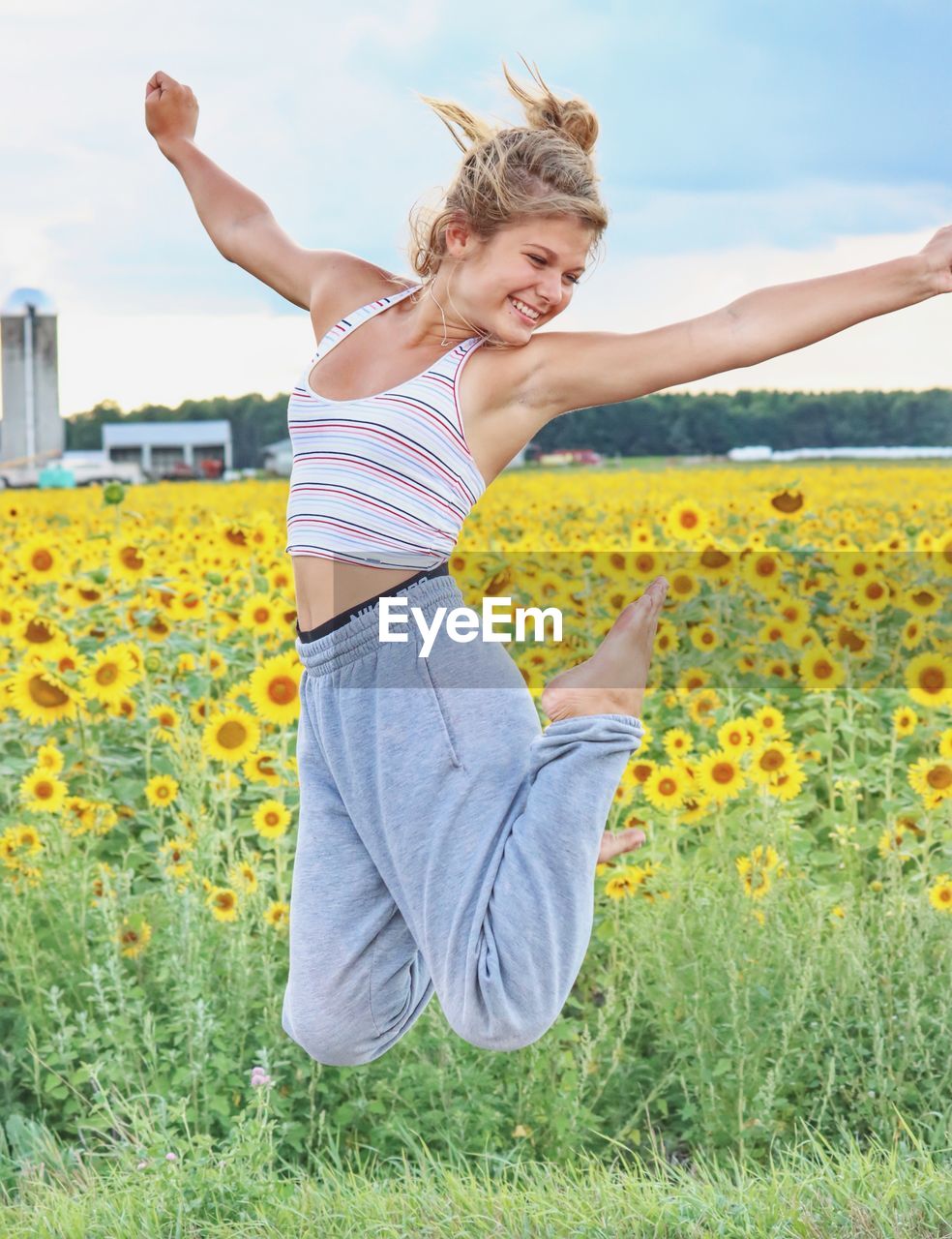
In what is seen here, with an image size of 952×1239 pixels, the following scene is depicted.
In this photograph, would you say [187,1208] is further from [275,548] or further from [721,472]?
[721,472]

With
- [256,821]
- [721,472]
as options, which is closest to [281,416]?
[721,472]

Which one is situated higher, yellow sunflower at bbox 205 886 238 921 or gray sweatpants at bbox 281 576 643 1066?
gray sweatpants at bbox 281 576 643 1066

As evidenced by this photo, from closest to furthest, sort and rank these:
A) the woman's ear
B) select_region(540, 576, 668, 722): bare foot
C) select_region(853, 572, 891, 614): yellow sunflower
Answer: select_region(540, 576, 668, 722): bare foot
the woman's ear
select_region(853, 572, 891, 614): yellow sunflower

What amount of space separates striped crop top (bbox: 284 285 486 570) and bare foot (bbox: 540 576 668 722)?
297 mm

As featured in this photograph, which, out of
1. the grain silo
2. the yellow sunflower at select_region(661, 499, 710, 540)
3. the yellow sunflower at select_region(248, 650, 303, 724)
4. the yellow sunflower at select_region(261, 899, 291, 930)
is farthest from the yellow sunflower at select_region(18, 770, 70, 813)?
the grain silo

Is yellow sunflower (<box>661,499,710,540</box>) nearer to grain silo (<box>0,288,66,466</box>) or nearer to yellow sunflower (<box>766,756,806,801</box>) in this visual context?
yellow sunflower (<box>766,756,806,801</box>)

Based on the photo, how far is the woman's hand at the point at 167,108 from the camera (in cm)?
295

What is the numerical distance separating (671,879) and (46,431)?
22.4 metres

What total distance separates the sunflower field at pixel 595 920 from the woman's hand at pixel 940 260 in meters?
1.25

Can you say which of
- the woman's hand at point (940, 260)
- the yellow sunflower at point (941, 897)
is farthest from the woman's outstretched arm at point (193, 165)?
the yellow sunflower at point (941, 897)

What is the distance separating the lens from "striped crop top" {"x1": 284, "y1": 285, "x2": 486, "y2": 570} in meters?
2.29

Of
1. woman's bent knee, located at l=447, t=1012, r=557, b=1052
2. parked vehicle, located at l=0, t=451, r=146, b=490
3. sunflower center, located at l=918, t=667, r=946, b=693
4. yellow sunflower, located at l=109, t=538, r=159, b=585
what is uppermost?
parked vehicle, located at l=0, t=451, r=146, b=490

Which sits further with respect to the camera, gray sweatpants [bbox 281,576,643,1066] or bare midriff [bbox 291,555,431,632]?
bare midriff [bbox 291,555,431,632]

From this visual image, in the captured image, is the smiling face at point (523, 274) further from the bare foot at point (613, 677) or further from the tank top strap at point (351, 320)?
the bare foot at point (613, 677)
